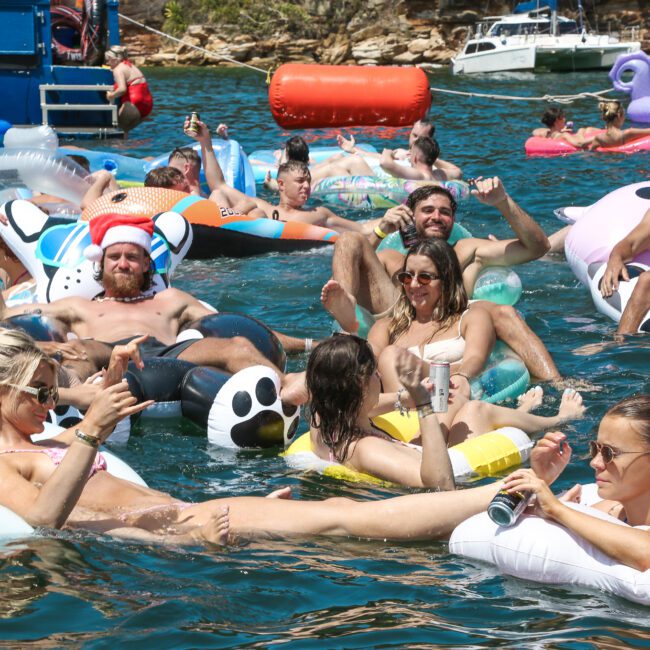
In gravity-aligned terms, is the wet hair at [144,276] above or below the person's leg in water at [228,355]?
above

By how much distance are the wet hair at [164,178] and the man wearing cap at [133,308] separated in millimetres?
3366

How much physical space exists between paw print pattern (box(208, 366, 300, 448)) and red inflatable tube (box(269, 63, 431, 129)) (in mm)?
13508

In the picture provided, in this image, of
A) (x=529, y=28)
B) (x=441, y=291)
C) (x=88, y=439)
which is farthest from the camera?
(x=529, y=28)

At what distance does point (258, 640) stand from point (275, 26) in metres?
40.8

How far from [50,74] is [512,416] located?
48.1ft

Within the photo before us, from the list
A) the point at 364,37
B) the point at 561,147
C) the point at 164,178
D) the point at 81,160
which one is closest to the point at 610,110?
the point at 561,147

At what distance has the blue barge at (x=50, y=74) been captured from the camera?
18.2m

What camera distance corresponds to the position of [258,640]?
3762 mm

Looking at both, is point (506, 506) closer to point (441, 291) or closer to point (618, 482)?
point (618, 482)

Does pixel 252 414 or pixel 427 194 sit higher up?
pixel 427 194

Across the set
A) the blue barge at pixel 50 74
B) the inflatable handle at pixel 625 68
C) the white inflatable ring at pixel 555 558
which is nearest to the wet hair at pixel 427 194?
the white inflatable ring at pixel 555 558

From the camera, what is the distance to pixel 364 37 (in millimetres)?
42750

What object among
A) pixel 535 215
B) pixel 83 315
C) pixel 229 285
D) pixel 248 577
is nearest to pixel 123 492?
pixel 248 577

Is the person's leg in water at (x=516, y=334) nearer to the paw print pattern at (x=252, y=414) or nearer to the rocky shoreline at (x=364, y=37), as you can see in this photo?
the paw print pattern at (x=252, y=414)
